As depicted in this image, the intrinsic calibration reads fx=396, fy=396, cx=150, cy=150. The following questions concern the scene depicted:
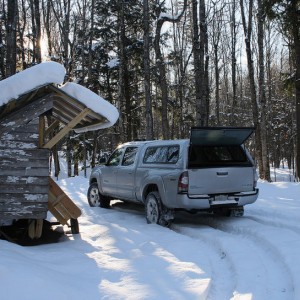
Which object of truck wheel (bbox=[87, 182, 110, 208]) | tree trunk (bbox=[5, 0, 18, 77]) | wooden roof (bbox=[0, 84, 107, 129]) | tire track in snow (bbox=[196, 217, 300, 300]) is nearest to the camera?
tire track in snow (bbox=[196, 217, 300, 300])

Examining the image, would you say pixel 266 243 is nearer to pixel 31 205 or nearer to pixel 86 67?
pixel 31 205

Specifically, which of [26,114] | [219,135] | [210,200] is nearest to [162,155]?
[219,135]

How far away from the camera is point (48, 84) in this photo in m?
6.95

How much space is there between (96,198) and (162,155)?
3553mm

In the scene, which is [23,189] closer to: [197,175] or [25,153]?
[25,153]

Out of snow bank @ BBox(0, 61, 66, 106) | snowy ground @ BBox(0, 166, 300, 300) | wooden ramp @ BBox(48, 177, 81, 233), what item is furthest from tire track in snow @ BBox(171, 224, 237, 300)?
snow bank @ BBox(0, 61, 66, 106)

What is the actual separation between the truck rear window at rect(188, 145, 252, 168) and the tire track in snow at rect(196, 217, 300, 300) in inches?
51.1

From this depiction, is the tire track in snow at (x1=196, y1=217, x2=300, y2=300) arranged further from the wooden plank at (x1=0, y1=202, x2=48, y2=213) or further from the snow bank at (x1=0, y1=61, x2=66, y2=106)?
the snow bank at (x1=0, y1=61, x2=66, y2=106)

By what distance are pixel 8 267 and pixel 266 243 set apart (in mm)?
4232

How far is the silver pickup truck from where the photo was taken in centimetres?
822

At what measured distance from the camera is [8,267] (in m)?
4.68

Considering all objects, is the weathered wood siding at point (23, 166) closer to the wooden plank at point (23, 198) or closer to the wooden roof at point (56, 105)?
the wooden plank at point (23, 198)

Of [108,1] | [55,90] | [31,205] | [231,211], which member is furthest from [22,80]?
[108,1]

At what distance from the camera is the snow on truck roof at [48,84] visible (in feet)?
21.5
